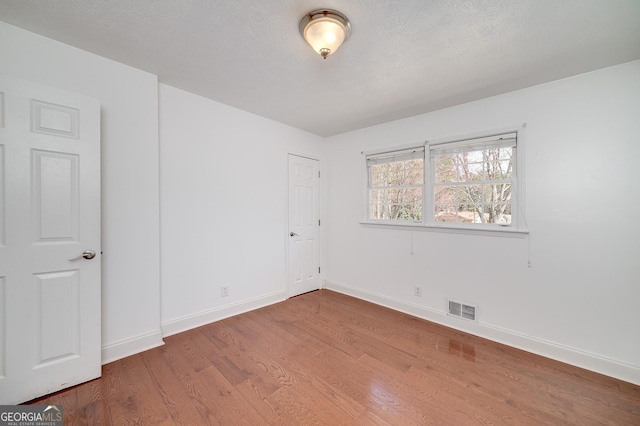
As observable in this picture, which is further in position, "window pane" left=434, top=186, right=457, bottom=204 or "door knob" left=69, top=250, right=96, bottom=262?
"window pane" left=434, top=186, right=457, bottom=204

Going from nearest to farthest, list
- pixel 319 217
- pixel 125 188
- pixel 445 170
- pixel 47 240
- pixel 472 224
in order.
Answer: pixel 47 240 < pixel 125 188 < pixel 472 224 < pixel 445 170 < pixel 319 217

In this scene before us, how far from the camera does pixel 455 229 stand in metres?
2.82

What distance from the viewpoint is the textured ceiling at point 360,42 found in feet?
4.87

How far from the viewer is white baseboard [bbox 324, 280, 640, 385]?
197cm

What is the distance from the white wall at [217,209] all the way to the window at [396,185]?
133 cm

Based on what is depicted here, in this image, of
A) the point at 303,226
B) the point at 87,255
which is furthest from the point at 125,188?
the point at 303,226

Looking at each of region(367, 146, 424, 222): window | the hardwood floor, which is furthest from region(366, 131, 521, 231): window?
the hardwood floor

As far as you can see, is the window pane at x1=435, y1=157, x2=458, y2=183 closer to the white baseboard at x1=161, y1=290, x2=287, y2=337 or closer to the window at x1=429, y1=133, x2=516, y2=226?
the window at x1=429, y1=133, x2=516, y2=226

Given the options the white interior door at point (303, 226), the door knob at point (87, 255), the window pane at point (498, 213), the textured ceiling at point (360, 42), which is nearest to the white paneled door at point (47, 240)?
the door knob at point (87, 255)

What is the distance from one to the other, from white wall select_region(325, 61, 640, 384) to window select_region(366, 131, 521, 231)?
15 centimetres

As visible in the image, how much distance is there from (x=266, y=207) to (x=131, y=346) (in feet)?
6.51
